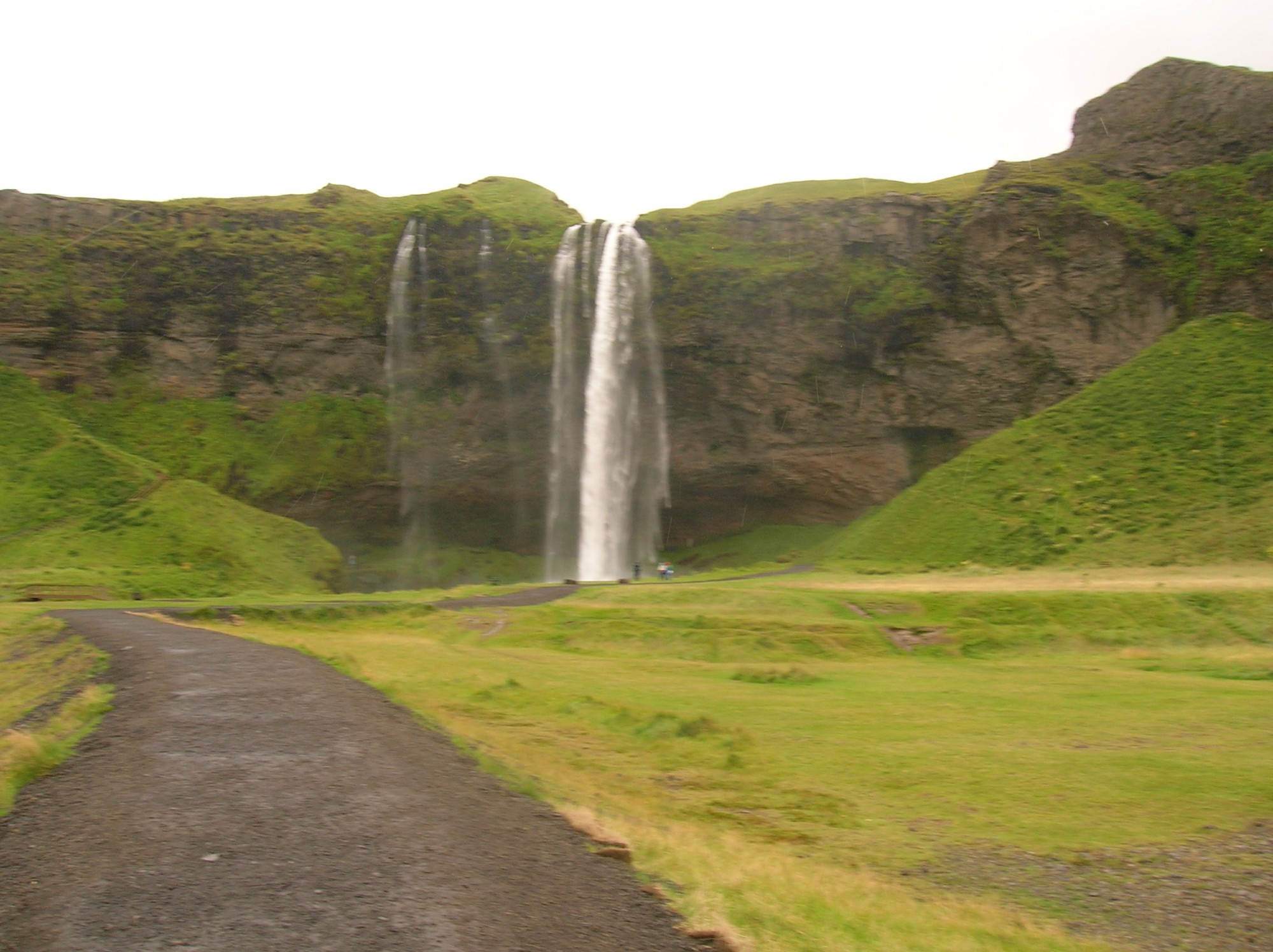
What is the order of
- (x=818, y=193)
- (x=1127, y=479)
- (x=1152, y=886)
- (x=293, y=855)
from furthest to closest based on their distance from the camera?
(x=818, y=193), (x=1127, y=479), (x=1152, y=886), (x=293, y=855)

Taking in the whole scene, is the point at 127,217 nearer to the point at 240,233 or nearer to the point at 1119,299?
the point at 240,233

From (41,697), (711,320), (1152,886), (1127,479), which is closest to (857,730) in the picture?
(1152,886)

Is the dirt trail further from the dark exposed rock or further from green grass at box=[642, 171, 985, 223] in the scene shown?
the dark exposed rock

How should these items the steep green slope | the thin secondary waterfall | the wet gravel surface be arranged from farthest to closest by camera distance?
the thin secondary waterfall
the steep green slope
the wet gravel surface

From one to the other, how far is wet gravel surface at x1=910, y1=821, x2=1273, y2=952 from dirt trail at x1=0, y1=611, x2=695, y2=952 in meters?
3.25

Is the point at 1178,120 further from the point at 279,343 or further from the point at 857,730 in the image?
the point at 857,730

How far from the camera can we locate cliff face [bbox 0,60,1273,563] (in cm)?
5631

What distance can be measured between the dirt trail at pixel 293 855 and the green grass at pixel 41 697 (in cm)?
24

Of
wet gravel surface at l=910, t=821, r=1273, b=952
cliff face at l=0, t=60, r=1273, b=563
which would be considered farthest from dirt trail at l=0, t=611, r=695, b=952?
cliff face at l=0, t=60, r=1273, b=563

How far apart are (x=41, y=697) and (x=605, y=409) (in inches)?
1820

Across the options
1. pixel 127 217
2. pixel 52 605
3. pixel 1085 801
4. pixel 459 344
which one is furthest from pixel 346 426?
pixel 1085 801

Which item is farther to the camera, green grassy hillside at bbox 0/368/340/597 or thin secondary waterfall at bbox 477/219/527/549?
thin secondary waterfall at bbox 477/219/527/549

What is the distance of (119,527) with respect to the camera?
43688mm

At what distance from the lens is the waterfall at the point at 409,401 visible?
59125 millimetres
